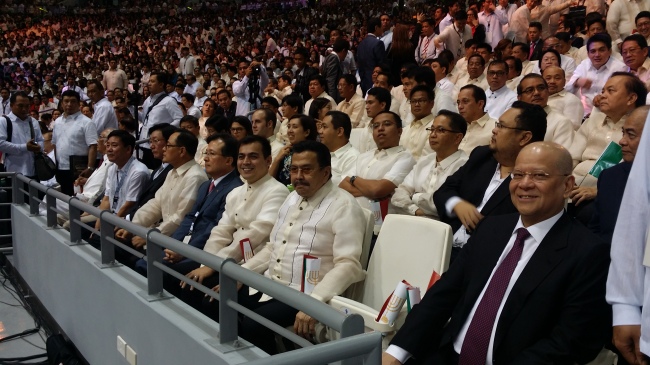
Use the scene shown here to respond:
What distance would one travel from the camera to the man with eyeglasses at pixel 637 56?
17.2 ft

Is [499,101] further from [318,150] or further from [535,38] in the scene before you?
[318,150]

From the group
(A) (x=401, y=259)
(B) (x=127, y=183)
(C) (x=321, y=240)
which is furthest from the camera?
(B) (x=127, y=183)

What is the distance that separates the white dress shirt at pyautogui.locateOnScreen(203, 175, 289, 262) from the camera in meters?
3.58

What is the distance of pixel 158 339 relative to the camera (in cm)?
302

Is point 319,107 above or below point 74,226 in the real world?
above

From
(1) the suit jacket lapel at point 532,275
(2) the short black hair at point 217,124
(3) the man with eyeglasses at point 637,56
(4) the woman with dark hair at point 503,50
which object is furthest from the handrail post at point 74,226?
(4) the woman with dark hair at point 503,50

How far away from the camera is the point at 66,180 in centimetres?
693

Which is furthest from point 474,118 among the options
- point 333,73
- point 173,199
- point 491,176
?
point 333,73

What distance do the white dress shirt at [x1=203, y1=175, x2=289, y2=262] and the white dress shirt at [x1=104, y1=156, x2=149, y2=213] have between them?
141 centimetres

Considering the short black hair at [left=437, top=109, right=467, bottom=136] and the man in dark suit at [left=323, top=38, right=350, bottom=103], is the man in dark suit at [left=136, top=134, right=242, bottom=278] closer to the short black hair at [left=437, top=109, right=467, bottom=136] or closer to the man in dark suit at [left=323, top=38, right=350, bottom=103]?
the short black hair at [left=437, top=109, right=467, bottom=136]

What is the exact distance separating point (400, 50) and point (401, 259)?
17.2ft

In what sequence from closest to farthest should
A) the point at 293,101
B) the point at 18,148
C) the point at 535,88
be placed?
the point at 535,88 → the point at 293,101 → the point at 18,148

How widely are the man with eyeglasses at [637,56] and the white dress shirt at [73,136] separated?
512 cm

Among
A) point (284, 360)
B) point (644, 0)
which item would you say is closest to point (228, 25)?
point (644, 0)
